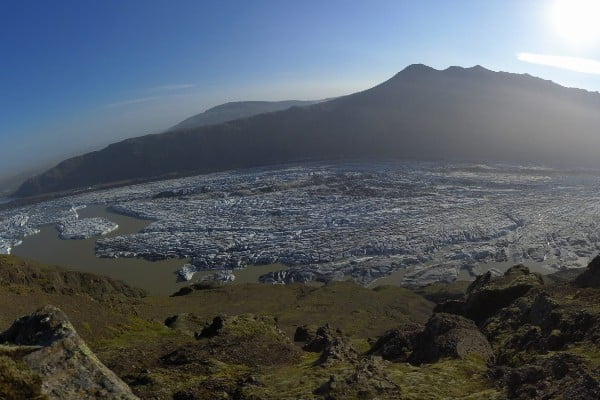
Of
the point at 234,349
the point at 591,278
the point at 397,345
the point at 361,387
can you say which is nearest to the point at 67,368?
→ the point at 361,387

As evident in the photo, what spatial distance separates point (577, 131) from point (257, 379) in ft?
347

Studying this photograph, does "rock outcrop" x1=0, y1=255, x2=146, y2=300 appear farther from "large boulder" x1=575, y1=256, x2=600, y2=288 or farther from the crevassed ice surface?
"large boulder" x1=575, y1=256, x2=600, y2=288

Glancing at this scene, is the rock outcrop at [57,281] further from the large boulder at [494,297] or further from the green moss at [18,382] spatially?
the large boulder at [494,297]

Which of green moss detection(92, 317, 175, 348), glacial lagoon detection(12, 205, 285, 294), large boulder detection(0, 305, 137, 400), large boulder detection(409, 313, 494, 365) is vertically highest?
large boulder detection(0, 305, 137, 400)

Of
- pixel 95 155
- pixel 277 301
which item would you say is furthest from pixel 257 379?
pixel 95 155

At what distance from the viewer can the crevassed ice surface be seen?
4541 cm

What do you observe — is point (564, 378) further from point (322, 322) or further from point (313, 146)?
point (313, 146)

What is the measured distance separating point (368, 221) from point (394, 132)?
63.9 meters

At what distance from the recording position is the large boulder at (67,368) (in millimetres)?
8164

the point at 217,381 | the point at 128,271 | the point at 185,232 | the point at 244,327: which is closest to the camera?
the point at 217,381

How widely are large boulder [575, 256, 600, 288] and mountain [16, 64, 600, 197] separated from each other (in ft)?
256

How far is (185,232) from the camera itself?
193ft

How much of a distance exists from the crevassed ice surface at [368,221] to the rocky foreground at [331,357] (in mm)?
19802

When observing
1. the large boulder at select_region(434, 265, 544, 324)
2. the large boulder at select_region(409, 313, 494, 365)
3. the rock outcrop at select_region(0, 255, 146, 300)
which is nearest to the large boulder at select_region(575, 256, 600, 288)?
the large boulder at select_region(434, 265, 544, 324)
